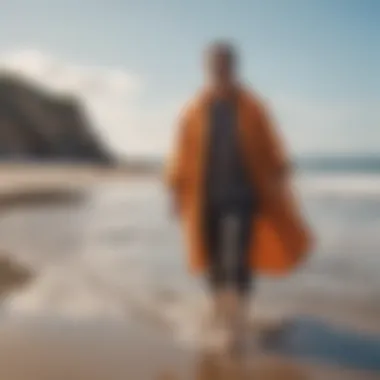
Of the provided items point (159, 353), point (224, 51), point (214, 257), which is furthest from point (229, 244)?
point (224, 51)

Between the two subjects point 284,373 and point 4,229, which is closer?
point 284,373

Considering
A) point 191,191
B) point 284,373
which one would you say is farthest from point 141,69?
point 284,373

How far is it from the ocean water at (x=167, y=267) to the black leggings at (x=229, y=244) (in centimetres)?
4

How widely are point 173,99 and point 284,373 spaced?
0.56 metres

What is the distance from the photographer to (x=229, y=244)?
1.32 m

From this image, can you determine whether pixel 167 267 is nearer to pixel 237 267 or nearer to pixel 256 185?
pixel 237 267

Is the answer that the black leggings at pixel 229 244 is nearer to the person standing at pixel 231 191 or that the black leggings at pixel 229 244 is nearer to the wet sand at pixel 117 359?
the person standing at pixel 231 191

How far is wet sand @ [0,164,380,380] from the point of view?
4.09 feet

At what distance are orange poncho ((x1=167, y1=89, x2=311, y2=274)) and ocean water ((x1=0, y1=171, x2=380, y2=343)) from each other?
0.03 meters

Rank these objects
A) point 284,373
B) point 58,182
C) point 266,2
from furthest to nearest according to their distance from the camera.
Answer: point 58,182, point 266,2, point 284,373

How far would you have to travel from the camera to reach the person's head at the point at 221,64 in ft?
4.19

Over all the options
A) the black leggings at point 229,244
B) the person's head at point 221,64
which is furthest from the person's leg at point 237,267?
the person's head at point 221,64

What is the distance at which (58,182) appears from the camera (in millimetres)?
1501

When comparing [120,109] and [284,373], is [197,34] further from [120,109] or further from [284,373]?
[284,373]
